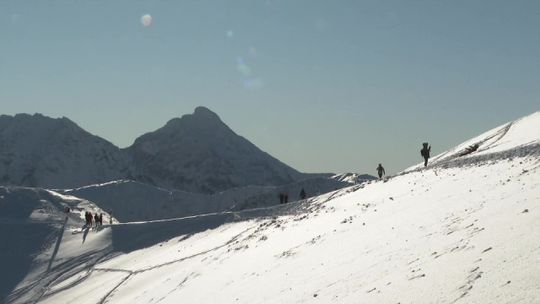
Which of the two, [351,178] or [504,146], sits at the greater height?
[351,178]

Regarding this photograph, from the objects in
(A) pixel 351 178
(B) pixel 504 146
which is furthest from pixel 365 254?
(A) pixel 351 178

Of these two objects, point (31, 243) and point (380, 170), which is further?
point (380, 170)

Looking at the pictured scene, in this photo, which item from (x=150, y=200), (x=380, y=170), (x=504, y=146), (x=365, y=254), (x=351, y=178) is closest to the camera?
(x=365, y=254)

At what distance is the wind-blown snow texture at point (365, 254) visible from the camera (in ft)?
34.9

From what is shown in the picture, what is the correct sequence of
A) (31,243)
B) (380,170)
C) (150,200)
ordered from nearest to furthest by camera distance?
(31,243), (380,170), (150,200)

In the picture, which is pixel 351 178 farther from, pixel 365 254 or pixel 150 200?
pixel 365 254

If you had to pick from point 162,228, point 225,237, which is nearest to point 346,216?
point 225,237

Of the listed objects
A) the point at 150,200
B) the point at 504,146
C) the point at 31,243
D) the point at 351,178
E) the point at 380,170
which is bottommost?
the point at 504,146

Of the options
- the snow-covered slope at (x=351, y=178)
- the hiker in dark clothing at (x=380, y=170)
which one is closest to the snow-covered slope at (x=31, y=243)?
the hiker in dark clothing at (x=380, y=170)

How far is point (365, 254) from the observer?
15570 millimetres

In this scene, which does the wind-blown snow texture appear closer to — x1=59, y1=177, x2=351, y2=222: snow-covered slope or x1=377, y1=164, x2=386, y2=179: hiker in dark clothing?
x1=377, y1=164, x2=386, y2=179: hiker in dark clothing

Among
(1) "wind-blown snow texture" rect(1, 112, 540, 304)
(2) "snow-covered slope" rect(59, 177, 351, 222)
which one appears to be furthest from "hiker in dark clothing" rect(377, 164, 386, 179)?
(2) "snow-covered slope" rect(59, 177, 351, 222)

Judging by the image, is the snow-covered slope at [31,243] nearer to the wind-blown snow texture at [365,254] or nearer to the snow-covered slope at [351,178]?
the wind-blown snow texture at [365,254]

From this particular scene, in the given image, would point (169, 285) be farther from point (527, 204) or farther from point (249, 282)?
point (527, 204)
